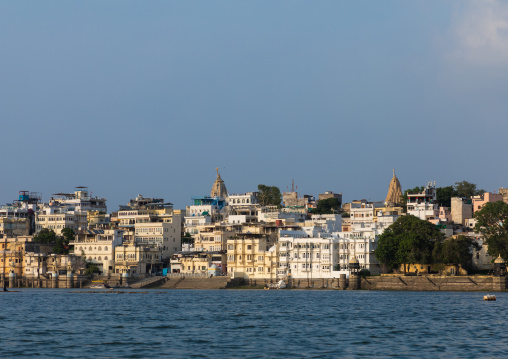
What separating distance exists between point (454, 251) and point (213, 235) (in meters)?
42.4

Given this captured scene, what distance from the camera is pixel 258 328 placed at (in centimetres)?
5903

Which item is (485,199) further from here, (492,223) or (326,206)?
(326,206)

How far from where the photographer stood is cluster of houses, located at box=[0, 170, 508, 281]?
124 m

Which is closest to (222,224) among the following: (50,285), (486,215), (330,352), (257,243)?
(257,243)

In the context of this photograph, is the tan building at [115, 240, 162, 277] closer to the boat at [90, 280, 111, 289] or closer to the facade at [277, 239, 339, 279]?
the boat at [90, 280, 111, 289]

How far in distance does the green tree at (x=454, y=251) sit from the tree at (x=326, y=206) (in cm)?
5608

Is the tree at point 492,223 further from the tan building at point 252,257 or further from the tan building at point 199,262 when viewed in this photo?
the tan building at point 199,262

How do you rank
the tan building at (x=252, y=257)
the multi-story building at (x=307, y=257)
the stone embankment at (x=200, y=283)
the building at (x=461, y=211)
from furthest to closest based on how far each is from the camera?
the building at (x=461, y=211), the tan building at (x=252, y=257), the stone embankment at (x=200, y=283), the multi-story building at (x=307, y=257)

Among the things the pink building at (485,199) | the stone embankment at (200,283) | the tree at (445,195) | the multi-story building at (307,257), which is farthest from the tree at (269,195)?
the multi-story building at (307,257)

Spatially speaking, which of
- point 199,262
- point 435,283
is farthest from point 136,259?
point 435,283

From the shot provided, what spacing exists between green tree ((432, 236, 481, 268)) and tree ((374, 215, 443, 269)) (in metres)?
1.32

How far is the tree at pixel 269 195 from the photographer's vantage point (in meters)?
186

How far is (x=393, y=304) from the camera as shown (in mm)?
82562

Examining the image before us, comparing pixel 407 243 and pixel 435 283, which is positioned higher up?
pixel 407 243
